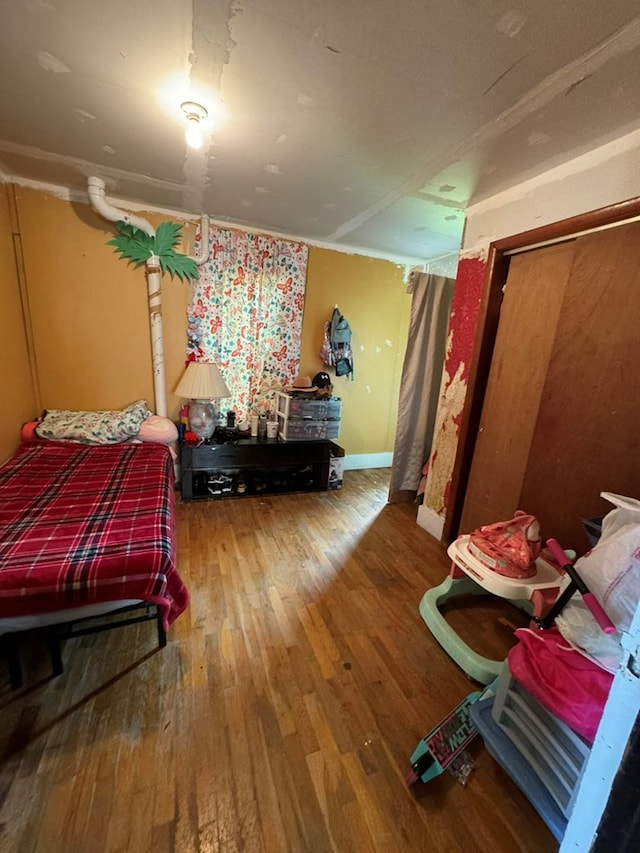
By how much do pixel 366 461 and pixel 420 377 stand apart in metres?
1.39

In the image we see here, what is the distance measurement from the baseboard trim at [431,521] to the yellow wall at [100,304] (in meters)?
1.73

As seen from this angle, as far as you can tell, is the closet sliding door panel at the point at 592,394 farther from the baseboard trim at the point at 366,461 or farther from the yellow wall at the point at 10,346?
the yellow wall at the point at 10,346

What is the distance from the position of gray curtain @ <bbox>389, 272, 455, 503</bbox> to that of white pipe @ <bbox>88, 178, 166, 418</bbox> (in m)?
2.06

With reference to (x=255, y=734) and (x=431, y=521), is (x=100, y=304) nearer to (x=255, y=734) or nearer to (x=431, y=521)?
(x=255, y=734)

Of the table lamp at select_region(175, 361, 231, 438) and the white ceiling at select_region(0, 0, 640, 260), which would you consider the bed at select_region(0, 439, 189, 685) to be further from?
the white ceiling at select_region(0, 0, 640, 260)

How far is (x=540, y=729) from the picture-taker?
3.51 feet

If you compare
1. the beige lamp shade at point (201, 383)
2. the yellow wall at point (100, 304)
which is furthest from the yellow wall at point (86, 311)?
the beige lamp shade at point (201, 383)

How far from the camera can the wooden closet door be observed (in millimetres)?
1478

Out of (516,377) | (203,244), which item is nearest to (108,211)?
(203,244)

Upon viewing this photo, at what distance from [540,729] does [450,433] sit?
5.58ft

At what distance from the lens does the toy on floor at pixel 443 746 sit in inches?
43.6

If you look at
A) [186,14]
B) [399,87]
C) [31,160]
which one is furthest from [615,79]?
[31,160]

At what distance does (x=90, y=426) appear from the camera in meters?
2.52

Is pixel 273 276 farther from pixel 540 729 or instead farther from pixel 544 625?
pixel 540 729
